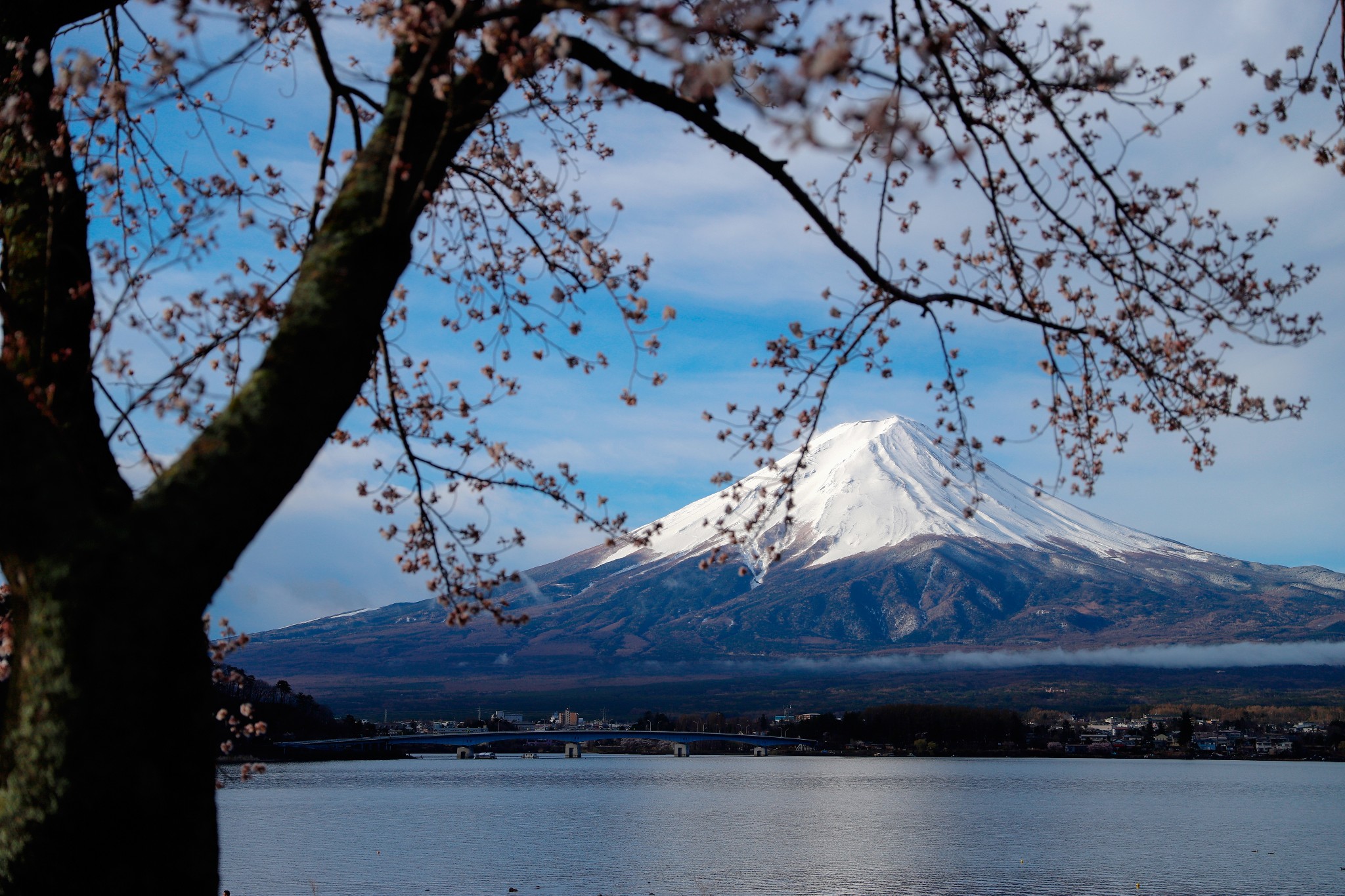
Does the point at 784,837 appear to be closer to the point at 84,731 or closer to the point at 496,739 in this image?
the point at 84,731

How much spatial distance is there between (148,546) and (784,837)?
43388mm

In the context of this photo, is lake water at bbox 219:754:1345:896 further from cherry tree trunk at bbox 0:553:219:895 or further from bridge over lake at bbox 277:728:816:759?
cherry tree trunk at bbox 0:553:219:895

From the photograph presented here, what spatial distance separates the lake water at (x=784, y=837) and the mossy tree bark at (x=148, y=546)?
88.3 ft

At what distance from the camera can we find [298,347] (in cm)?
361

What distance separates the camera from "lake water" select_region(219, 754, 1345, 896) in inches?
1249

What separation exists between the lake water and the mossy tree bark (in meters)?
26.9

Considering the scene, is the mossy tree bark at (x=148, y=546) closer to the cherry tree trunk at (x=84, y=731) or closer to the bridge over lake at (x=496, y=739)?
the cherry tree trunk at (x=84, y=731)

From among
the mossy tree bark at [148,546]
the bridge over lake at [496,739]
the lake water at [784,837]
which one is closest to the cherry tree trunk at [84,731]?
the mossy tree bark at [148,546]

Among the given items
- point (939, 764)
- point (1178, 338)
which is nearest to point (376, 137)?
point (1178, 338)

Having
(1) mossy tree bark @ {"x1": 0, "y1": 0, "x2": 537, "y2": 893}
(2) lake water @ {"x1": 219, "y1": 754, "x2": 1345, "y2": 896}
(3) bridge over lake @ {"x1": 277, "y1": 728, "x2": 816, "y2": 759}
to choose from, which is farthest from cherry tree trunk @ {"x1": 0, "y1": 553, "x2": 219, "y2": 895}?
(3) bridge over lake @ {"x1": 277, "y1": 728, "x2": 816, "y2": 759}

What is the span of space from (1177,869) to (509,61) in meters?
38.1

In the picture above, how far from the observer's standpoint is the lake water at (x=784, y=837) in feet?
104

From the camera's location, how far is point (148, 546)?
3264mm

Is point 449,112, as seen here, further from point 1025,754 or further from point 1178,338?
point 1025,754
